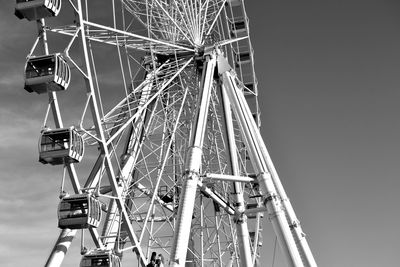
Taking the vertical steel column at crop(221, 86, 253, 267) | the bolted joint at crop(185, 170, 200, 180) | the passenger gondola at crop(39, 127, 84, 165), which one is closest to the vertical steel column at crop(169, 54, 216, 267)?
the bolted joint at crop(185, 170, 200, 180)

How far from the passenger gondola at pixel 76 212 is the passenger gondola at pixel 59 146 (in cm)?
107

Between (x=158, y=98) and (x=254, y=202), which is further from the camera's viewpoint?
(x=254, y=202)

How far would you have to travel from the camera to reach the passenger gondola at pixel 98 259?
13.9 meters

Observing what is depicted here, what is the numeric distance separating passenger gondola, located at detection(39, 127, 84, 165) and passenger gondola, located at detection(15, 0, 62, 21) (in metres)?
3.44

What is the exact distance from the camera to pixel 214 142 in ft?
67.2

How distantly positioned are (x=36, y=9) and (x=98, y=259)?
7222 mm

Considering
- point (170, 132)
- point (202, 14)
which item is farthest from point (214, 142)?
point (202, 14)

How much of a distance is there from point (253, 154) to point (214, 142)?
5.45 metres

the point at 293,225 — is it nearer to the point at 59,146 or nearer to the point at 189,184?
the point at 189,184

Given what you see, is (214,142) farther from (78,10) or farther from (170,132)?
(78,10)

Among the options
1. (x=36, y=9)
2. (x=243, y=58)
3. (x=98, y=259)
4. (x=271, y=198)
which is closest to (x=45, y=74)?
(x=36, y=9)

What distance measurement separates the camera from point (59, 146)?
44.7ft

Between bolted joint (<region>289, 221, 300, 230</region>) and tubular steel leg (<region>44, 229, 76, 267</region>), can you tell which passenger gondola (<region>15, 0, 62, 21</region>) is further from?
bolted joint (<region>289, 221, 300, 230</region>)

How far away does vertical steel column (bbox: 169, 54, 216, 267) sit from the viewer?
40.9 feet
